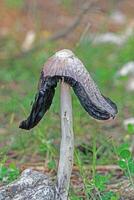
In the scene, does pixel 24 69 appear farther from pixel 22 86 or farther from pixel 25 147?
pixel 25 147

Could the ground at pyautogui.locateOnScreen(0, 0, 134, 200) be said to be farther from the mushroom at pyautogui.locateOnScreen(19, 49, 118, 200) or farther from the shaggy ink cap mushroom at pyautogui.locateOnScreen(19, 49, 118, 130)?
the shaggy ink cap mushroom at pyautogui.locateOnScreen(19, 49, 118, 130)

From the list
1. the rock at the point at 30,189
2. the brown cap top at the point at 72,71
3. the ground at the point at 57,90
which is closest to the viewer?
the brown cap top at the point at 72,71

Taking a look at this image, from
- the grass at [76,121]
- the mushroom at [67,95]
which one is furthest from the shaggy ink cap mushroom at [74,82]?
the grass at [76,121]

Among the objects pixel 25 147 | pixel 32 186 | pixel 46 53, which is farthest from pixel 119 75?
pixel 32 186

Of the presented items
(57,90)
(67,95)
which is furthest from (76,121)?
(67,95)

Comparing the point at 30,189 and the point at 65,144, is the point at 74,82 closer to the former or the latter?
the point at 65,144

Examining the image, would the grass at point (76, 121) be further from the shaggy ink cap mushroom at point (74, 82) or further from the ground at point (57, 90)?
the shaggy ink cap mushroom at point (74, 82)
